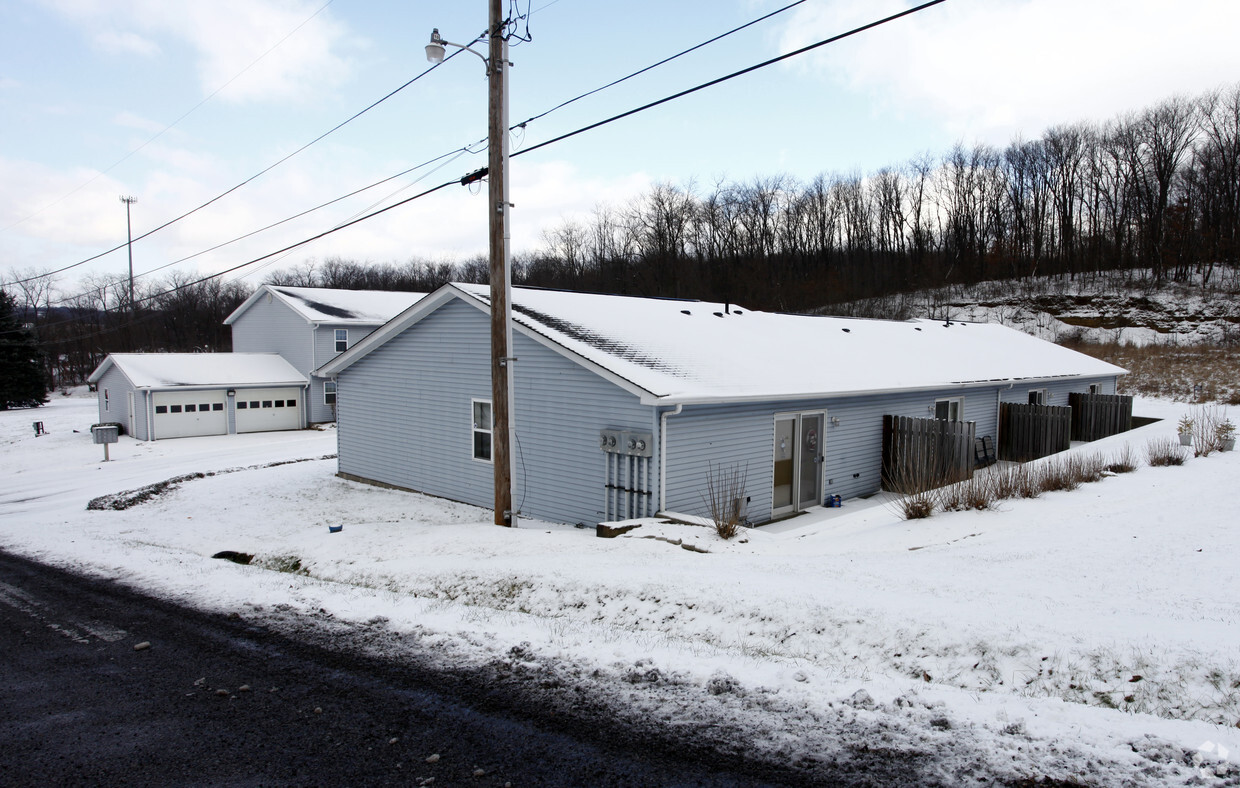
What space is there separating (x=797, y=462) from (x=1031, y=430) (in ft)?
29.7

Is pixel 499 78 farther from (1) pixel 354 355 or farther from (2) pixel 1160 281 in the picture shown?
(2) pixel 1160 281

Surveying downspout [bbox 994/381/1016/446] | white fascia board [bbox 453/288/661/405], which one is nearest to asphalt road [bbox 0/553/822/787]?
white fascia board [bbox 453/288/661/405]

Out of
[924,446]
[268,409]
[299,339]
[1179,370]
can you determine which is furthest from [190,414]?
[1179,370]

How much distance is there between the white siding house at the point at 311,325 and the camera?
29.4m

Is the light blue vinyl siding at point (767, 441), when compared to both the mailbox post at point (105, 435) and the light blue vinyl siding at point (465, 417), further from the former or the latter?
the mailbox post at point (105, 435)

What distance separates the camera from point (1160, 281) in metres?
47.4

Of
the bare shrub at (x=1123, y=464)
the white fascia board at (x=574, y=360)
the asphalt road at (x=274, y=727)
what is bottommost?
the asphalt road at (x=274, y=727)

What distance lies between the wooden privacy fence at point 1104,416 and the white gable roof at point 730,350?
1.16m

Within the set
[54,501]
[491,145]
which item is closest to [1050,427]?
[491,145]

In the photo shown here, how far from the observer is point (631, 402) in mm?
10281

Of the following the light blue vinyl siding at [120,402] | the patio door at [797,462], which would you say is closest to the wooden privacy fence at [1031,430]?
the patio door at [797,462]

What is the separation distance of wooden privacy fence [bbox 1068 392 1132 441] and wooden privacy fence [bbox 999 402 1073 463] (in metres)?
4.23

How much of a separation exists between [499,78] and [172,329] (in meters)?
66.1

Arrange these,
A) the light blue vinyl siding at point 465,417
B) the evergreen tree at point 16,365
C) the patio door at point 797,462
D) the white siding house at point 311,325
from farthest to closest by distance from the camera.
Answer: the evergreen tree at point 16,365 < the white siding house at point 311,325 < the patio door at point 797,462 < the light blue vinyl siding at point 465,417
